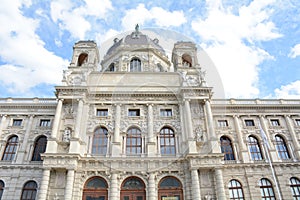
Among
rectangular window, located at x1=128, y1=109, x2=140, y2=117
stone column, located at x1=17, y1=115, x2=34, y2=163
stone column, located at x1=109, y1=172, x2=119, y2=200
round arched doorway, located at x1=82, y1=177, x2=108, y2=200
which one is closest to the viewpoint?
stone column, located at x1=109, y1=172, x2=119, y2=200

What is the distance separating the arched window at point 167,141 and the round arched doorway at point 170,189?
8.90ft

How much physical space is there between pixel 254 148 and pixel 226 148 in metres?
3.29

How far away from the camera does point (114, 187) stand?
70.9 ft

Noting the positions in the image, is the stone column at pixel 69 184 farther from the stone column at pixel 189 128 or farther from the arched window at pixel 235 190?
the arched window at pixel 235 190

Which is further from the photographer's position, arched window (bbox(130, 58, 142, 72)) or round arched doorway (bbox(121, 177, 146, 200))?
arched window (bbox(130, 58, 142, 72))

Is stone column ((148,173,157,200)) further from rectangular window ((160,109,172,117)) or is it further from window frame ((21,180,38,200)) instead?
window frame ((21,180,38,200))

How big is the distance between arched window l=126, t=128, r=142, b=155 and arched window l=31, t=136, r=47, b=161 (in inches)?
379

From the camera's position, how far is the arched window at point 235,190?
23.7 metres

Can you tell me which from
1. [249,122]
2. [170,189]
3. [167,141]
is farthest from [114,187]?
[249,122]

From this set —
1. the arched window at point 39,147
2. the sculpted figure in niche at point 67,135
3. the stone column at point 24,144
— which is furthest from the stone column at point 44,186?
the stone column at point 24,144

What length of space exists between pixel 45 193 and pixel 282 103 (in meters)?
28.9

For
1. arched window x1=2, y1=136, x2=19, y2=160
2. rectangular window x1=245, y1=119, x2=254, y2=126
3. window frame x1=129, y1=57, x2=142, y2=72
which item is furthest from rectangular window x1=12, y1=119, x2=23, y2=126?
rectangular window x1=245, y1=119, x2=254, y2=126

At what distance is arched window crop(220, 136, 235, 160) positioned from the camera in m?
26.3

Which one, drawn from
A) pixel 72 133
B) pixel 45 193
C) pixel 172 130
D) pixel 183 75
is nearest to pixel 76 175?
pixel 45 193
